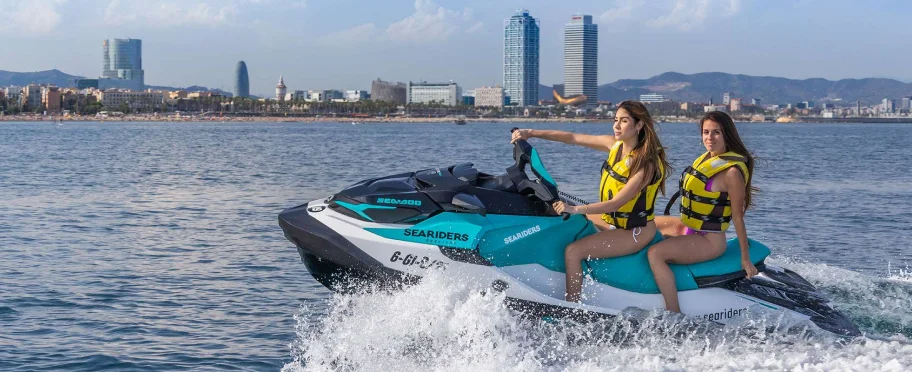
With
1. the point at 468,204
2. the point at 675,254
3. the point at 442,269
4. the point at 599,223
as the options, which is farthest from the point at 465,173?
the point at 675,254

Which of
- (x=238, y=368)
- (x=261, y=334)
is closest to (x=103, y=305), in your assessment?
(x=261, y=334)

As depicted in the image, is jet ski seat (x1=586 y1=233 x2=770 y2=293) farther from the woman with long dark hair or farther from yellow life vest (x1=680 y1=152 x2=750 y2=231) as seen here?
yellow life vest (x1=680 y1=152 x2=750 y2=231)

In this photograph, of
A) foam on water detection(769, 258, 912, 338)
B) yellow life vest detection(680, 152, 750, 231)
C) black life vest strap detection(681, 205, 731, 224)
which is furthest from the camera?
foam on water detection(769, 258, 912, 338)

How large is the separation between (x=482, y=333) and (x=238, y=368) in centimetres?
205

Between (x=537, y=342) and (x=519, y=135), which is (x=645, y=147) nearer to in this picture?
(x=519, y=135)

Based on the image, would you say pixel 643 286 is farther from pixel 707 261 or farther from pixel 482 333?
pixel 482 333

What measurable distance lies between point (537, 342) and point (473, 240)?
2.65 ft

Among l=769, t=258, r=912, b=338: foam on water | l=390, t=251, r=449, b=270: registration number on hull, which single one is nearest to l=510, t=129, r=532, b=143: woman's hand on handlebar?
l=390, t=251, r=449, b=270: registration number on hull

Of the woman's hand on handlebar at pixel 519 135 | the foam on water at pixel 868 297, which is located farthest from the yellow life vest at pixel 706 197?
the foam on water at pixel 868 297

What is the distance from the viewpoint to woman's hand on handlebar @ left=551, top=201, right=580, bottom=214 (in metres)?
5.97

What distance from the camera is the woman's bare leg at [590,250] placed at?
6250mm

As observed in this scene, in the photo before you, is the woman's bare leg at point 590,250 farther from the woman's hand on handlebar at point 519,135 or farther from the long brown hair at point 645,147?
the woman's hand on handlebar at point 519,135

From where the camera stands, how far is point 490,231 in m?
6.14

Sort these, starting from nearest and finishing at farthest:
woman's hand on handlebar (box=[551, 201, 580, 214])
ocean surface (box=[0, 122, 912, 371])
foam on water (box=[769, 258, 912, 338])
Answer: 1. woman's hand on handlebar (box=[551, 201, 580, 214])
2. ocean surface (box=[0, 122, 912, 371])
3. foam on water (box=[769, 258, 912, 338])
